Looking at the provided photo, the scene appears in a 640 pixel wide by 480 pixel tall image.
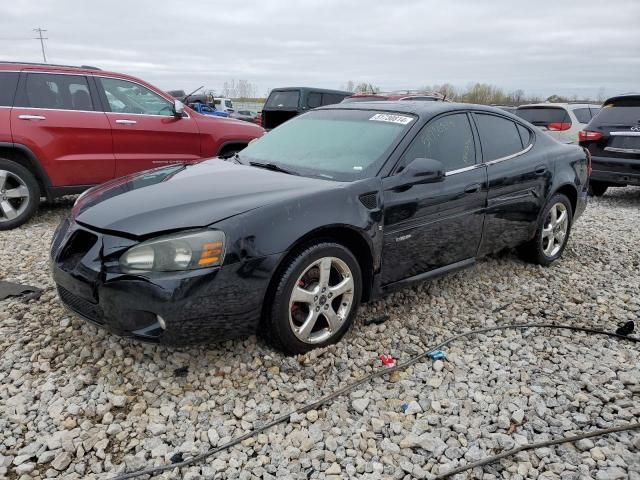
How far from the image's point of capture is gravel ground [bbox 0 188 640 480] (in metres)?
2.28

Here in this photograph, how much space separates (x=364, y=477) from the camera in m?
2.21

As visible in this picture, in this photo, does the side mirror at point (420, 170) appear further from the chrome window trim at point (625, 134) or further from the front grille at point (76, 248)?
the chrome window trim at point (625, 134)

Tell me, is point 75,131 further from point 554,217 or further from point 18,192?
point 554,217

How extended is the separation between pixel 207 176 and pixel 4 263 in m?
2.36

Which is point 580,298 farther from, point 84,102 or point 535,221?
point 84,102

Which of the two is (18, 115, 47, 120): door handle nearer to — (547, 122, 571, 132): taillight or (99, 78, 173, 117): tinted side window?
(99, 78, 173, 117): tinted side window

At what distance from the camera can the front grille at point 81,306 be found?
8.69 feet

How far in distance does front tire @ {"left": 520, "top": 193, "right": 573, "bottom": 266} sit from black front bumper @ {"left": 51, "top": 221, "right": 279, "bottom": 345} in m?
2.92

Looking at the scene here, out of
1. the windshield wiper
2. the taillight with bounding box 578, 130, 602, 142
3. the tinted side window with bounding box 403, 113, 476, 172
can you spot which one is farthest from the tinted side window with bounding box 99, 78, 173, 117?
the taillight with bounding box 578, 130, 602, 142

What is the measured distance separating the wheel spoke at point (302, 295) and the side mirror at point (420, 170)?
98 centimetres

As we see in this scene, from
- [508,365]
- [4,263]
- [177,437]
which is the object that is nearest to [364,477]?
[177,437]

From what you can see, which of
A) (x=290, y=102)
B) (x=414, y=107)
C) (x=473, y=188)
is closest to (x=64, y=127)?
(x=414, y=107)

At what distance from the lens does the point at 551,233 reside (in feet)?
15.5

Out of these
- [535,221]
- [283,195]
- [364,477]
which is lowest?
[364,477]
